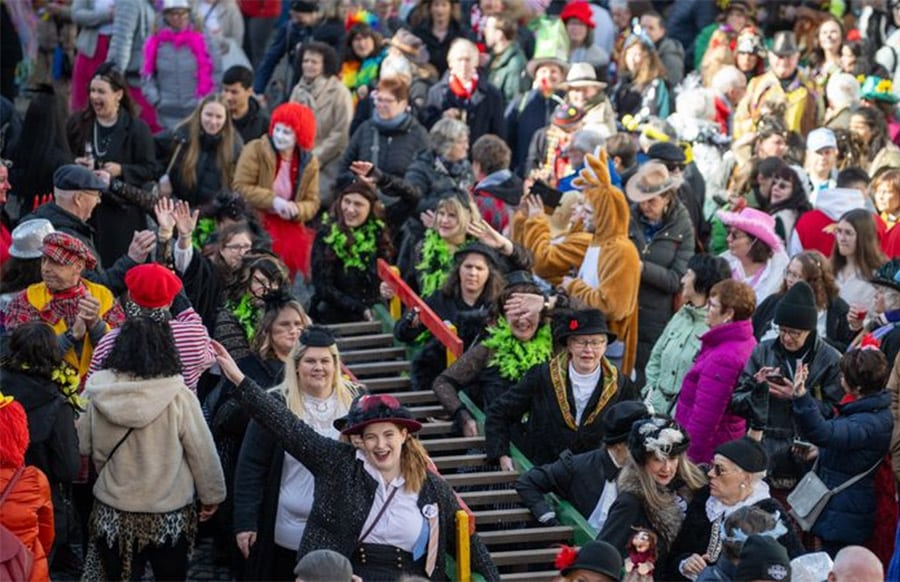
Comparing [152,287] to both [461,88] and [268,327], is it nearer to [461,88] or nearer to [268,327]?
[268,327]

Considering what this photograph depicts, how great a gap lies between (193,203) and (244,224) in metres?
2.07

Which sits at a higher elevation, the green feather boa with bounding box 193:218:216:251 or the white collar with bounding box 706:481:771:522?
the white collar with bounding box 706:481:771:522

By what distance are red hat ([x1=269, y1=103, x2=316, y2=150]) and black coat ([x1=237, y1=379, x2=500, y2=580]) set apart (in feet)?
15.7

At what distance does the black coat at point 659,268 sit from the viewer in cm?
1339

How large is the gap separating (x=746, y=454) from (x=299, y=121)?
549 cm

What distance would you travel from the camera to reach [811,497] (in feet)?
36.2

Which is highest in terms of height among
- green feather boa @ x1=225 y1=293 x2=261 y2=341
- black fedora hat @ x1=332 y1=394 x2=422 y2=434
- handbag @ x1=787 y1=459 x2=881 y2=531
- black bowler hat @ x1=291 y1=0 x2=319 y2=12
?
black fedora hat @ x1=332 y1=394 x2=422 y2=434

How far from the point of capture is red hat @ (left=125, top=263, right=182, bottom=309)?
11.0m

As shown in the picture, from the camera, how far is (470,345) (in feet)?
40.1

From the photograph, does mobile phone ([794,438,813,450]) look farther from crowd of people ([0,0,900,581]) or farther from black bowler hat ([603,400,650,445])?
black bowler hat ([603,400,650,445])

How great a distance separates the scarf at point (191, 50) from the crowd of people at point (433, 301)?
0.02 m

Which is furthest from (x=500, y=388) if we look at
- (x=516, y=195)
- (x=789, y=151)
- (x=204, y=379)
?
(x=789, y=151)

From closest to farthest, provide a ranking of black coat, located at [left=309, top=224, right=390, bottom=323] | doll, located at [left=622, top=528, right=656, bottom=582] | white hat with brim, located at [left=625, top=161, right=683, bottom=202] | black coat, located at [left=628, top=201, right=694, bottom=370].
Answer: doll, located at [left=622, top=528, right=656, bottom=582] → black coat, located at [left=628, top=201, right=694, bottom=370] → black coat, located at [left=309, top=224, right=390, bottom=323] → white hat with brim, located at [left=625, top=161, right=683, bottom=202]

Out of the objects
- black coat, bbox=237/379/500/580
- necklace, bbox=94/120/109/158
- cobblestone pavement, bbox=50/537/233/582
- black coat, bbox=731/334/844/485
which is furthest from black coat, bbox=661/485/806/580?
necklace, bbox=94/120/109/158
